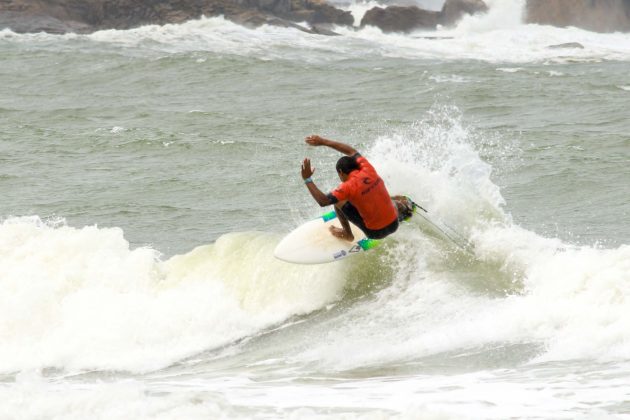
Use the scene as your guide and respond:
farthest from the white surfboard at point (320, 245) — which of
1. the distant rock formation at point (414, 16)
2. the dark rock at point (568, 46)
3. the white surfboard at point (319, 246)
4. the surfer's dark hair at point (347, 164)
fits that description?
the distant rock formation at point (414, 16)

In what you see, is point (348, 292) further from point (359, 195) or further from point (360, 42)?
point (360, 42)

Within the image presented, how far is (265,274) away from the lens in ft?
37.9

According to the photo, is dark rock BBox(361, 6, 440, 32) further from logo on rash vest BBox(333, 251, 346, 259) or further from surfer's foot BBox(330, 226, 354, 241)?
logo on rash vest BBox(333, 251, 346, 259)

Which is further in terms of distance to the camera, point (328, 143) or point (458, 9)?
point (458, 9)

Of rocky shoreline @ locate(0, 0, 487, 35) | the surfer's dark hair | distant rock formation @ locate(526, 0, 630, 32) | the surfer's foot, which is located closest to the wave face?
the surfer's foot

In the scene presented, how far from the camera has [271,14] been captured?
170 ft

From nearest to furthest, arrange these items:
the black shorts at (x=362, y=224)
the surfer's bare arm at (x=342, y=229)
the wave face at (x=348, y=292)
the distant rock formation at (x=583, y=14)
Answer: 1. the wave face at (x=348, y=292)
2. the black shorts at (x=362, y=224)
3. the surfer's bare arm at (x=342, y=229)
4. the distant rock formation at (x=583, y=14)

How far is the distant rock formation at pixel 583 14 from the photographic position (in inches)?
2176

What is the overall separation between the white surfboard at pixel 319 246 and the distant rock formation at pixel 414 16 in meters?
43.1

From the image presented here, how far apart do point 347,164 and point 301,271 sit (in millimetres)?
2084

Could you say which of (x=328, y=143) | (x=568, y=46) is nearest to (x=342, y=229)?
(x=328, y=143)

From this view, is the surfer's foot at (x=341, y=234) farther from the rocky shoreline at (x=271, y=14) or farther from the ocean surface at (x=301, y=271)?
the rocky shoreline at (x=271, y=14)

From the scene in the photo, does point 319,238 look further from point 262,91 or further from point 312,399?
point 262,91

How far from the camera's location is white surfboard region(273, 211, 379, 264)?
1053 centimetres
